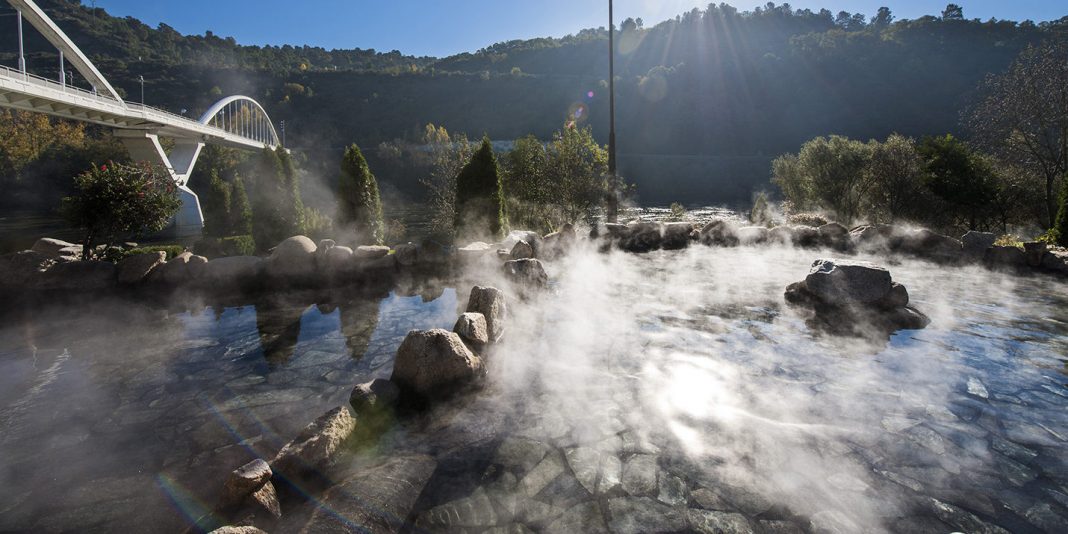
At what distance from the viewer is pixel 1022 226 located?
17.1m

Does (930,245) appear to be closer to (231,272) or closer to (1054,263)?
(1054,263)

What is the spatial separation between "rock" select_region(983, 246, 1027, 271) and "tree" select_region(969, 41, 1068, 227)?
7.04m

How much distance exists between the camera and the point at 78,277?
345 inches

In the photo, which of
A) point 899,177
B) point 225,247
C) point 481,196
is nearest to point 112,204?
point 225,247

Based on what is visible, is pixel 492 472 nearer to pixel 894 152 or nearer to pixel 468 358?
pixel 468 358

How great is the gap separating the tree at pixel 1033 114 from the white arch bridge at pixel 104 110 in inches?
1149

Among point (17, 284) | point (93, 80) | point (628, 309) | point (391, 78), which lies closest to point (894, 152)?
point (628, 309)

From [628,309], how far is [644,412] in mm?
3097

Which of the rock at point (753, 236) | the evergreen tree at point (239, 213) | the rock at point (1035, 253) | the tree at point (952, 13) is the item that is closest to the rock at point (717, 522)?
the rock at point (1035, 253)

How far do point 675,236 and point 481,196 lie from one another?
5524 millimetres

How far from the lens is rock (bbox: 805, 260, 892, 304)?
22.2ft

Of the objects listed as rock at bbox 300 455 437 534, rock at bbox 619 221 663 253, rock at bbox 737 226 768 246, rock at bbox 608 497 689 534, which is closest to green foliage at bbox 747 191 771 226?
rock at bbox 737 226 768 246

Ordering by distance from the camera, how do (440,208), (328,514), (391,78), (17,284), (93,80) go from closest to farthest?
1. (328,514)
2. (17,284)
3. (440,208)
4. (93,80)
5. (391,78)

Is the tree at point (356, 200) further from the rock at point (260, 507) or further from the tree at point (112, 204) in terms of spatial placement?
the rock at point (260, 507)
